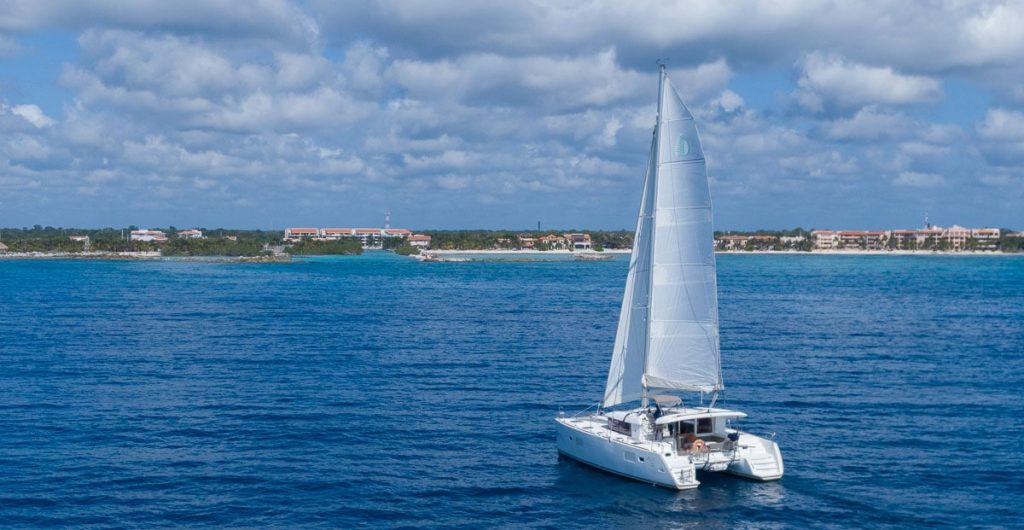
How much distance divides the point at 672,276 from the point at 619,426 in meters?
6.47

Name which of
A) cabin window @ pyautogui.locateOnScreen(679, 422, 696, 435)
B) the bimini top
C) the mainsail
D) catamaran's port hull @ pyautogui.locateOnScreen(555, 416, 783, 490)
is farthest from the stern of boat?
the mainsail

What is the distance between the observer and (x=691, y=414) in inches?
1485

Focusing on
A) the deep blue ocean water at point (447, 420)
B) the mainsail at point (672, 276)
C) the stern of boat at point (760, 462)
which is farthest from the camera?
the mainsail at point (672, 276)

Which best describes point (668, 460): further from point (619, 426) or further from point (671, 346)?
point (671, 346)

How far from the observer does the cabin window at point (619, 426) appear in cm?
3875

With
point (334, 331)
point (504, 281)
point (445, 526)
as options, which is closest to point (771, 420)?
point (445, 526)

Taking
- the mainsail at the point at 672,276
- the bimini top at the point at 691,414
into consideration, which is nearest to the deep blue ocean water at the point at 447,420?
the bimini top at the point at 691,414

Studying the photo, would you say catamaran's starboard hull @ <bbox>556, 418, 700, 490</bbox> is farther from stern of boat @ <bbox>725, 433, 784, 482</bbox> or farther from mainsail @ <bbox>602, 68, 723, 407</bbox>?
mainsail @ <bbox>602, 68, 723, 407</bbox>

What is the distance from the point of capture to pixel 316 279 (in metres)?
178

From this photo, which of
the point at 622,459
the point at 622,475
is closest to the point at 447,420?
the point at 622,475

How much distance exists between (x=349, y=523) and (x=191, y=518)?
5456mm

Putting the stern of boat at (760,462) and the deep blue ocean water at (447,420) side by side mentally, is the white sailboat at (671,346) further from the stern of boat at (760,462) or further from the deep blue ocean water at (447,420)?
the deep blue ocean water at (447,420)

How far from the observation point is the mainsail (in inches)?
1484

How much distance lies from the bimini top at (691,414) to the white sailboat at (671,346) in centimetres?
5
